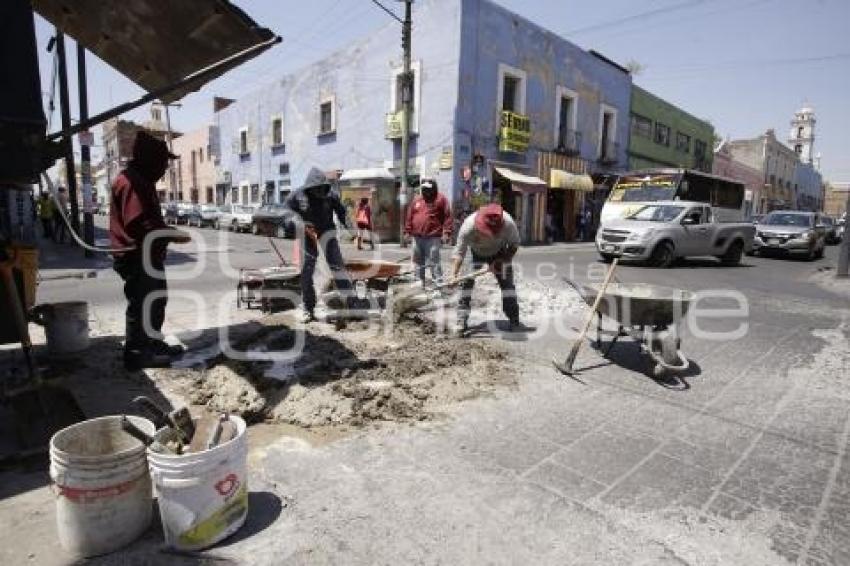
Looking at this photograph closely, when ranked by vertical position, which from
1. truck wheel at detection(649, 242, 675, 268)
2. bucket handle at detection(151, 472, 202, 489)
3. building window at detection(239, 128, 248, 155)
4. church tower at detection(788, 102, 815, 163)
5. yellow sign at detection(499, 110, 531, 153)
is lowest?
bucket handle at detection(151, 472, 202, 489)

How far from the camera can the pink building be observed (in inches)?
1674

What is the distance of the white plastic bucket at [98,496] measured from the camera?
229 centimetres

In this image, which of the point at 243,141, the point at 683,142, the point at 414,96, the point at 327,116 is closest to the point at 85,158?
the point at 414,96

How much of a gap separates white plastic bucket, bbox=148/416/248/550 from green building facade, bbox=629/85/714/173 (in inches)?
1226

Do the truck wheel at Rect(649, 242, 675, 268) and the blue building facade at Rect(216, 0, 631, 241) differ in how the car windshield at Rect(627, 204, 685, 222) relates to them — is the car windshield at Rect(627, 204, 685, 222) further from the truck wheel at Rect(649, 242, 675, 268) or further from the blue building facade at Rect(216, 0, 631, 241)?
the blue building facade at Rect(216, 0, 631, 241)

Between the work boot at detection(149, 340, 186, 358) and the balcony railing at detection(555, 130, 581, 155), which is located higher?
the balcony railing at detection(555, 130, 581, 155)

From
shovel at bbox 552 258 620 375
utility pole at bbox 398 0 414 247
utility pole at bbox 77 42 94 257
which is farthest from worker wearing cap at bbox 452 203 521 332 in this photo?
utility pole at bbox 398 0 414 247

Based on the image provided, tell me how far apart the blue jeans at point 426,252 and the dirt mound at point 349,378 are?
2237mm

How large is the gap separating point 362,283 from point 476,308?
180 cm

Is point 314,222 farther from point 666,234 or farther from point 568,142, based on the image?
point 568,142

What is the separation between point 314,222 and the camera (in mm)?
6695

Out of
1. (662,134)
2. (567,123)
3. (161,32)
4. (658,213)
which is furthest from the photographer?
(662,134)

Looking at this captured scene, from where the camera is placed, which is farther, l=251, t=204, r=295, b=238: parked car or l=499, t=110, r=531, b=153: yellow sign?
l=251, t=204, r=295, b=238: parked car

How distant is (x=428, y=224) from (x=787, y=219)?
16979 millimetres
